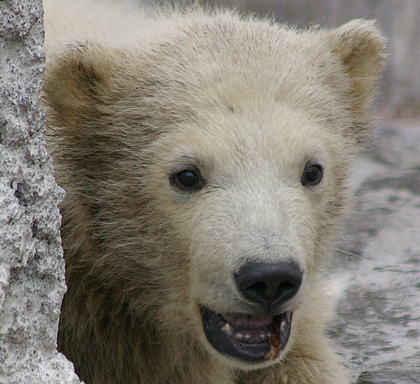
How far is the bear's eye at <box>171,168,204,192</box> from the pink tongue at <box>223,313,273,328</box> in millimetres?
684

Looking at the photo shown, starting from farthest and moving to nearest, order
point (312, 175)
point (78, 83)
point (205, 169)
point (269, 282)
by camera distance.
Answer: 1. point (78, 83)
2. point (312, 175)
3. point (205, 169)
4. point (269, 282)

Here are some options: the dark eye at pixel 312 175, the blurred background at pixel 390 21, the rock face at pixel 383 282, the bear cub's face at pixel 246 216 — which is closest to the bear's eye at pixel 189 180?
the bear cub's face at pixel 246 216

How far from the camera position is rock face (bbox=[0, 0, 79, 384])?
2.72 meters

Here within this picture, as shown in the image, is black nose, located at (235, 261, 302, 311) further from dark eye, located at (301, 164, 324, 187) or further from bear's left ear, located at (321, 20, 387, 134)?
bear's left ear, located at (321, 20, 387, 134)

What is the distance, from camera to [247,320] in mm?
3818

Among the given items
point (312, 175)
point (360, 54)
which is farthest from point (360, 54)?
point (312, 175)

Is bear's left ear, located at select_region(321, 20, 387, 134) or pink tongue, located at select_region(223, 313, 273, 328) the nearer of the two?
pink tongue, located at select_region(223, 313, 273, 328)

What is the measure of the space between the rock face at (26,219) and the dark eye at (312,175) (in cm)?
150

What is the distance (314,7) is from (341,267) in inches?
244

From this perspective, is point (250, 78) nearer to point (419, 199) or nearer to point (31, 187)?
point (31, 187)

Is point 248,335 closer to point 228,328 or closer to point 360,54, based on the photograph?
point 228,328

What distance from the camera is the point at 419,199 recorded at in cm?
716

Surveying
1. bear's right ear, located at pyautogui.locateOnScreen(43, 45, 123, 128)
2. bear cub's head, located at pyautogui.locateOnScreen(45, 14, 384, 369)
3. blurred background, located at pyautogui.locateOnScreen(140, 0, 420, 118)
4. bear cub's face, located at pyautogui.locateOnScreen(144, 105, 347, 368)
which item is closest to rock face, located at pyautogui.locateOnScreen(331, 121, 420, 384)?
bear cub's head, located at pyautogui.locateOnScreen(45, 14, 384, 369)

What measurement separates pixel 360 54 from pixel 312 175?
3.69ft
